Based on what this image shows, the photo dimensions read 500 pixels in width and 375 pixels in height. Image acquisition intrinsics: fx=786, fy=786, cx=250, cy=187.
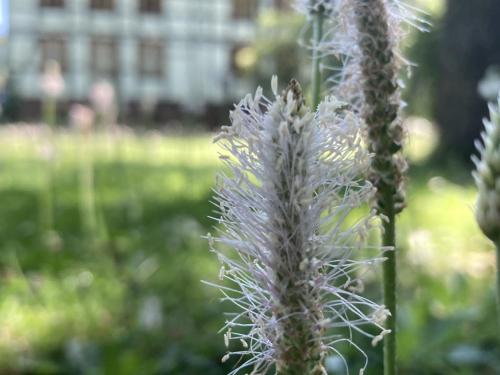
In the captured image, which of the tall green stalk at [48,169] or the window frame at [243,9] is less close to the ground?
the window frame at [243,9]

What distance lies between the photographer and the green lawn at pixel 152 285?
2.24 metres

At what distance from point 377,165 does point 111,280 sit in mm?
2852

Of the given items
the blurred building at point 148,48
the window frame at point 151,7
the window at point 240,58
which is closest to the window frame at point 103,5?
the blurred building at point 148,48

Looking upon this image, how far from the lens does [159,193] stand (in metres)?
5.31

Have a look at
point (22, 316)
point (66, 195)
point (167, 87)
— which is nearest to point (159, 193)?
point (66, 195)

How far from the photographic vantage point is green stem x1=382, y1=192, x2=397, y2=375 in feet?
1.76

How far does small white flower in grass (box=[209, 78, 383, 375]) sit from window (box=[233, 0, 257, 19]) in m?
A: 16.8

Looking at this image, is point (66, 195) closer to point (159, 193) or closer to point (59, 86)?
point (159, 193)

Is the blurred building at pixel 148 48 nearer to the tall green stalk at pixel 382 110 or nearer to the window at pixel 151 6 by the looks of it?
the window at pixel 151 6

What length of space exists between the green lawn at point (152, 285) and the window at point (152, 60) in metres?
12.7

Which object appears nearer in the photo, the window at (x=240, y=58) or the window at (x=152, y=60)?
the window at (x=240, y=58)

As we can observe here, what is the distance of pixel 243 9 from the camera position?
17188 mm

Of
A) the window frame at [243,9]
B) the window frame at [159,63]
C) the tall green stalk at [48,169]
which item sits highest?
the window frame at [243,9]

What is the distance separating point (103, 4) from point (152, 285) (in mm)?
14060
